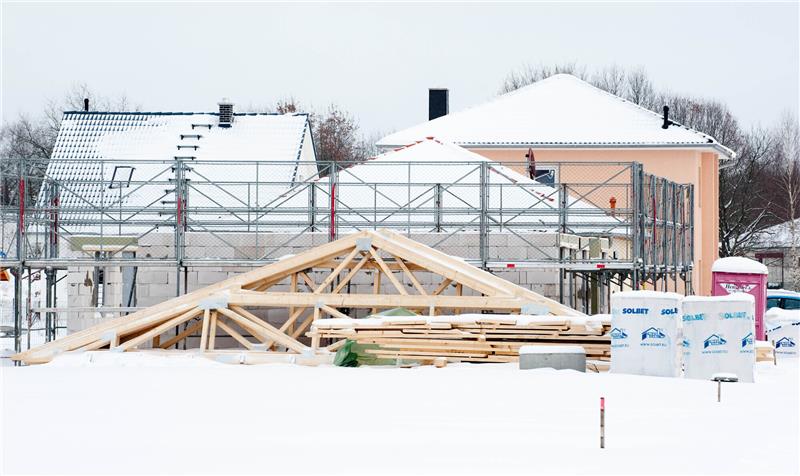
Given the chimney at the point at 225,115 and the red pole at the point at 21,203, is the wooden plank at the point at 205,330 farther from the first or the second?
the chimney at the point at 225,115

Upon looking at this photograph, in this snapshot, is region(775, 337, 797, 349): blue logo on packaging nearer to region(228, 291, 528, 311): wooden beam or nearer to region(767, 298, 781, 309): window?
region(228, 291, 528, 311): wooden beam

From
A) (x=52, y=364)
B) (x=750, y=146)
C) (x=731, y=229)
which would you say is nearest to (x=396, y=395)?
(x=52, y=364)

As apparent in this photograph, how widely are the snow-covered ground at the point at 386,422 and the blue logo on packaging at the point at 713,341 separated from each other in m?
0.87

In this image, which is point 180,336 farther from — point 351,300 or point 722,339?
point 722,339

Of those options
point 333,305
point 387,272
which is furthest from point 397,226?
point 333,305

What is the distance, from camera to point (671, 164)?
4606 centimetres

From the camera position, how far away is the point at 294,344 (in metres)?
23.1

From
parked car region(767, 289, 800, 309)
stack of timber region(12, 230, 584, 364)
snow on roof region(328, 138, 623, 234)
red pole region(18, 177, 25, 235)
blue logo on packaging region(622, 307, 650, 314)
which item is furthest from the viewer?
parked car region(767, 289, 800, 309)

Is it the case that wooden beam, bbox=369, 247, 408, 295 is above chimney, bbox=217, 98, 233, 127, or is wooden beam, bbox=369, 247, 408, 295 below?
below

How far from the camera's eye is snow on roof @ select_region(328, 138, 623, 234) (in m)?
27.7

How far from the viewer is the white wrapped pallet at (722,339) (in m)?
21.1

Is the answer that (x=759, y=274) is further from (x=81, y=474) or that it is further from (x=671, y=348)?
(x=81, y=474)

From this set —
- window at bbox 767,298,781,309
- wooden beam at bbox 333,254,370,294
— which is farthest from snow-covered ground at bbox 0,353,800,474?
window at bbox 767,298,781,309

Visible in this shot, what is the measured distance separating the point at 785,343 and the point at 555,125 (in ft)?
58.6
